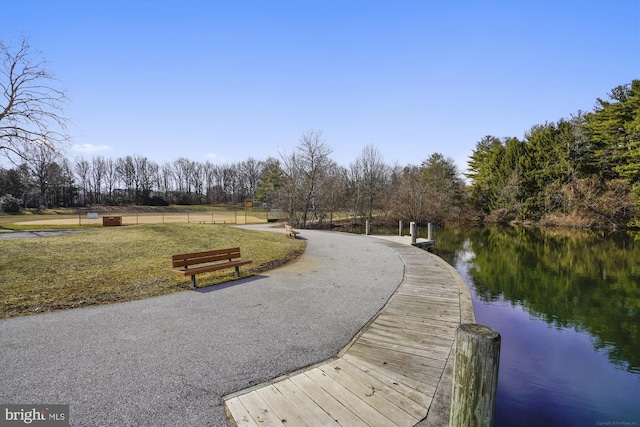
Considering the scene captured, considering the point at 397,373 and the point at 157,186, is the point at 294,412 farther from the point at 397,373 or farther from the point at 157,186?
the point at 157,186

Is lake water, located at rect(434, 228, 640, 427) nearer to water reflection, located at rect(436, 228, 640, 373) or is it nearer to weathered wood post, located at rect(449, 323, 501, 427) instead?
water reflection, located at rect(436, 228, 640, 373)

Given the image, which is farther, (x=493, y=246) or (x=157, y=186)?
(x=157, y=186)

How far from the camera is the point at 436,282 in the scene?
8.52 m

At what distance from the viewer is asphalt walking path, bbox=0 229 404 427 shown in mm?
3287

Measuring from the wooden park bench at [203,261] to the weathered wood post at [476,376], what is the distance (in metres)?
6.47

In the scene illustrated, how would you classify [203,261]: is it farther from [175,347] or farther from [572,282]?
[572,282]

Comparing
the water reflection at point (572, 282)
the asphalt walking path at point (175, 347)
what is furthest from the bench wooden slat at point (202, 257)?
the water reflection at point (572, 282)

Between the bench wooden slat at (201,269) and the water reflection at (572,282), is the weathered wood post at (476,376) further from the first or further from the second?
the bench wooden slat at (201,269)

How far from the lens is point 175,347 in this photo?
4543 millimetres

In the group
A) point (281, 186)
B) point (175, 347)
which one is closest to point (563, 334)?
point (175, 347)

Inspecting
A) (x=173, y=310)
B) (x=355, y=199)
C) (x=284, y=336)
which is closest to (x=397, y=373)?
(x=284, y=336)

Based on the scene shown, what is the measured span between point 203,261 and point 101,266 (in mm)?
3314

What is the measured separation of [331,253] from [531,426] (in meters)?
9.35

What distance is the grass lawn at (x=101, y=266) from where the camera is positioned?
674 cm
